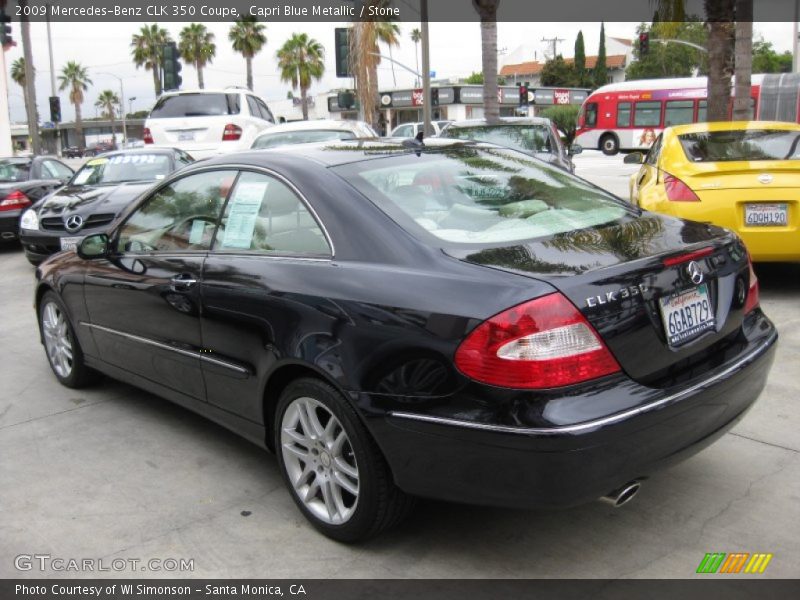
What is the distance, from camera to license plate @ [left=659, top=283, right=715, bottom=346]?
2.90m

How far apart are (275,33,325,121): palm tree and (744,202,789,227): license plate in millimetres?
56277

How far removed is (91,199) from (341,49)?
12262mm

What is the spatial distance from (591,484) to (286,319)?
134 centimetres

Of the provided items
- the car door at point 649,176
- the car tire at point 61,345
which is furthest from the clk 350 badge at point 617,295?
the car door at point 649,176

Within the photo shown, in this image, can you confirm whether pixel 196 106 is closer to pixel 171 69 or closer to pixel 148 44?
pixel 171 69

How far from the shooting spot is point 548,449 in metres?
2.57

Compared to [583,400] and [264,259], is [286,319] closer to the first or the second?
[264,259]

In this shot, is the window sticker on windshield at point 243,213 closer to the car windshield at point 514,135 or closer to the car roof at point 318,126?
the car roof at point 318,126

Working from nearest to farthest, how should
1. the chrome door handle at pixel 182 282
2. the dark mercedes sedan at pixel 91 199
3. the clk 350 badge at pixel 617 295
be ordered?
the clk 350 badge at pixel 617 295
the chrome door handle at pixel 182 282
the dark mercedes sedan at pixel 91 199

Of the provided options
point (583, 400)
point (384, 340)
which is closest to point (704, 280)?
point (583, 400)

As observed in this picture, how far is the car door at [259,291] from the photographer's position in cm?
322

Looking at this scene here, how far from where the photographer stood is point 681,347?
2.94 m

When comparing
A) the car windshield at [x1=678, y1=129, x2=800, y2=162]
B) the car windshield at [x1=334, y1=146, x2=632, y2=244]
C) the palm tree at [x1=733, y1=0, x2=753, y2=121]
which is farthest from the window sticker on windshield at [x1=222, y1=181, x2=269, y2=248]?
the palm tree at [x1=733, y1=0, x2=753, y2=121]

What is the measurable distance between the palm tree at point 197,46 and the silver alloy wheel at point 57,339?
51.7 m
